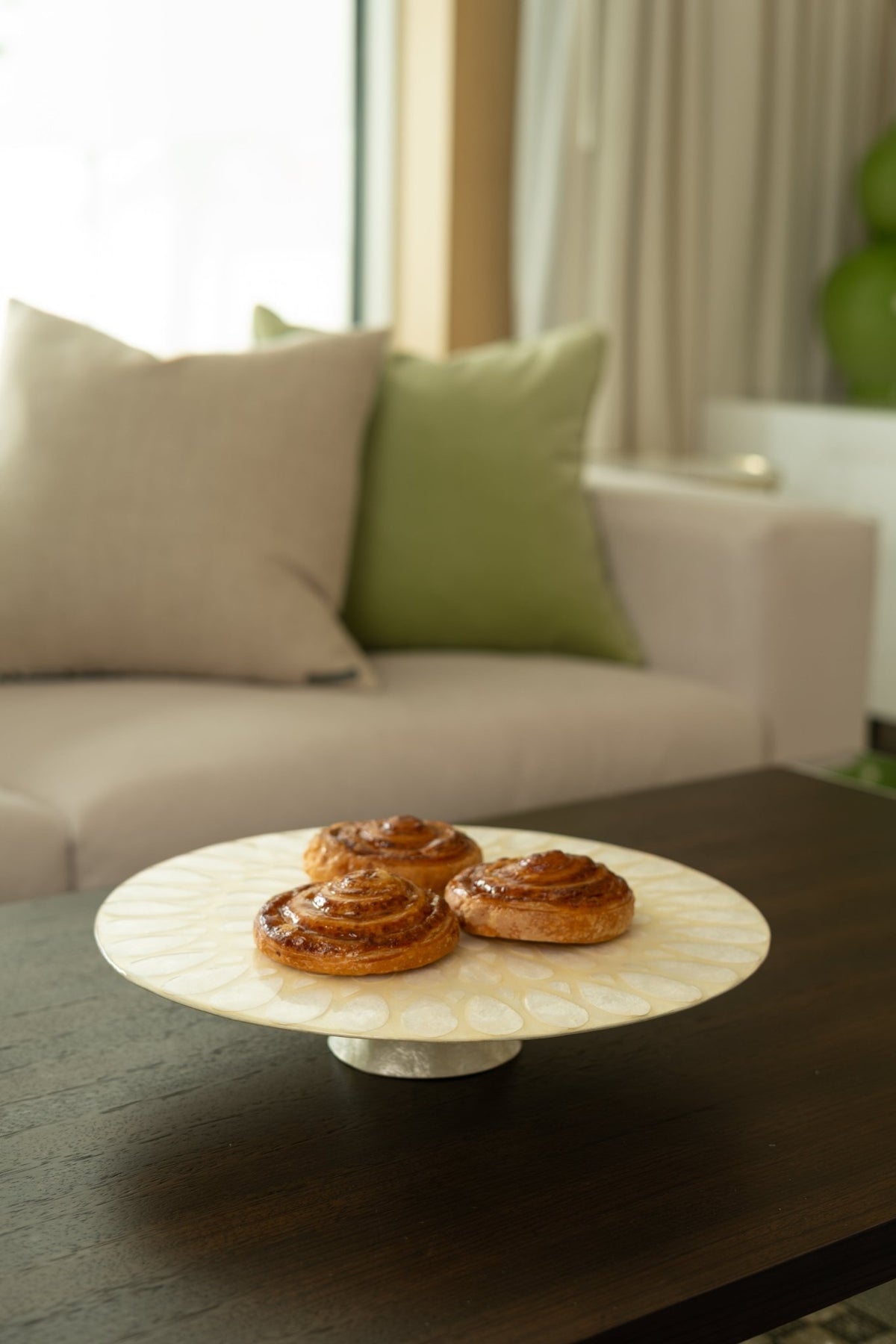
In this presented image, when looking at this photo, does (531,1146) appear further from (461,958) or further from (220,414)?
(220,414)

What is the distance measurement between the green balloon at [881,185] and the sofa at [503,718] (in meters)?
1.56

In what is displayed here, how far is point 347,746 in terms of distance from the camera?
5.80 ft

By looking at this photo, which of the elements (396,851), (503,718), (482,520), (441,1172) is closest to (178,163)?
(482,520)

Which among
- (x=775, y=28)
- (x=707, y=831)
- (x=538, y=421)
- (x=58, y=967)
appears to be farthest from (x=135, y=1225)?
(x=775, y=28)

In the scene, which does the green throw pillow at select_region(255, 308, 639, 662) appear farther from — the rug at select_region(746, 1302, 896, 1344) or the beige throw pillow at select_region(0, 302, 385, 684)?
the rug at select_region(746, 1302, 896, 1344)

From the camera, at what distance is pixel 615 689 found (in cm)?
205

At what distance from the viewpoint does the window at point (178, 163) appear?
300cm

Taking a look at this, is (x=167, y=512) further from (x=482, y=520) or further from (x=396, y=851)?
(x=396, y=851)

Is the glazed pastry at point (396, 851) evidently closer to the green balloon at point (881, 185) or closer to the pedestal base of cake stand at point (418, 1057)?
the pedestal base of cake stand at point (418, 1057)

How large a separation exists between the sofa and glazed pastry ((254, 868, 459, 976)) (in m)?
0.64

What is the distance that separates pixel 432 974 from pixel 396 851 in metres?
0.15

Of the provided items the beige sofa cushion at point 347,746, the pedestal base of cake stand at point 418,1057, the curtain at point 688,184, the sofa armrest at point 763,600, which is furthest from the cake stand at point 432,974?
the curtain at point 688,184

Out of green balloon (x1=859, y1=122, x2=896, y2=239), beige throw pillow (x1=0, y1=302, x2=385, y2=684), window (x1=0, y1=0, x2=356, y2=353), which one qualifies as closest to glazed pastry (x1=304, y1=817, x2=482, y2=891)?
beige throw pillow (x1=0, y1=302, x2=385, y2=684)

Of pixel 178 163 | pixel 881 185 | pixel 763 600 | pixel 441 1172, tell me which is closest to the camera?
pixel 441 1172
